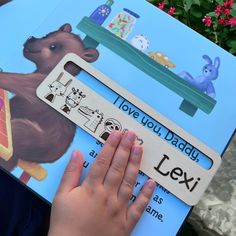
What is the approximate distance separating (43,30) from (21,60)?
0.20ft

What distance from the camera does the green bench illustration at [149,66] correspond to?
74 cm

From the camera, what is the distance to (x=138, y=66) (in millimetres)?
752

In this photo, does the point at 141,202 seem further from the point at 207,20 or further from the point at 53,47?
the point at 207,20

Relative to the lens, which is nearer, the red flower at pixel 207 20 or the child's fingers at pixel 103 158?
the child's fingers at pixel 103 158

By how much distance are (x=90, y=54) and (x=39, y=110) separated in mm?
116

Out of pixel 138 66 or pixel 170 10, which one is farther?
pixel 170 10

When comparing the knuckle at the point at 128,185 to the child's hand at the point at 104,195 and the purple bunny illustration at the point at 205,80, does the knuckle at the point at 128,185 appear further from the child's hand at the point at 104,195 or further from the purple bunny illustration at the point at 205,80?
the purple bunny illustration at the point at 205,80

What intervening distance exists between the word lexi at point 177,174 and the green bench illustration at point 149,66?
8 cm

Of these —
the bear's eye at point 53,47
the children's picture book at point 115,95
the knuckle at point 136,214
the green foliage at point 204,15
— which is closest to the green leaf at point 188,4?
the green foliage at point 204,15

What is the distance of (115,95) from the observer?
2.42 feet

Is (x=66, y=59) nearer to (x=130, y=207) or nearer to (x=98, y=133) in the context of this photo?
(x=98, y=133)

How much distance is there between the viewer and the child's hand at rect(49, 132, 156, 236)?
2.31 ft

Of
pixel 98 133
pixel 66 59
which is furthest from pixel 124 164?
pixel 66 59

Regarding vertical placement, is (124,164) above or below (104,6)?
below
